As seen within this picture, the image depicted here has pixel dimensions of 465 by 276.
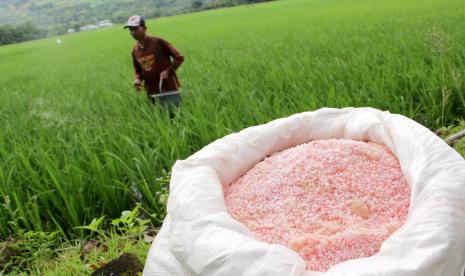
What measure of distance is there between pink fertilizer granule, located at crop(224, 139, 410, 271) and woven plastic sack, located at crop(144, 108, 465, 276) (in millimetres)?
62

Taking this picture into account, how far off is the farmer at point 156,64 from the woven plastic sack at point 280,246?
2.04 meters

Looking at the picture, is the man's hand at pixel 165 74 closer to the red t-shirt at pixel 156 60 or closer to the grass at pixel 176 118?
the red t-shirt at pixel 156 60

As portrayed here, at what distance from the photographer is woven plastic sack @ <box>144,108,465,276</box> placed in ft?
Result: 3.33

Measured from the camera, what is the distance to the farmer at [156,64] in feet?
11.7

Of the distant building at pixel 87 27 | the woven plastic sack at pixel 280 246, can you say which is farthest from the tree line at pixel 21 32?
the woven plastic sack at pixel 280 246

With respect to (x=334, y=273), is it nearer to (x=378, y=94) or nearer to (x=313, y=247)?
(x=313, y=247)

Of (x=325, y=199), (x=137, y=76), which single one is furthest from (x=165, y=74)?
(x=325, y=199)

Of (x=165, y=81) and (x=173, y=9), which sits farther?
(x=173, y=9)

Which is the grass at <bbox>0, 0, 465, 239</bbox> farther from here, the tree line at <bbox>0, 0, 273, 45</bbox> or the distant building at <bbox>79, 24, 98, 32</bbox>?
the distant building at <bbox>79, 24, 98, 32</bbox>

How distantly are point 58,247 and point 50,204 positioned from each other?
37cm

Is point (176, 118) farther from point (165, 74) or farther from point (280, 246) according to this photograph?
point (280, 246)

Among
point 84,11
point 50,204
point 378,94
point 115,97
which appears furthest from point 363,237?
point 84,11

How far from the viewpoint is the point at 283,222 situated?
1.30 metres

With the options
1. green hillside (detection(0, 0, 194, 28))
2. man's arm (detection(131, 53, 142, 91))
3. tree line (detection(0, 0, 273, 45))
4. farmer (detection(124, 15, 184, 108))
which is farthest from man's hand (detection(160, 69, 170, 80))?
tree line (detection(0, 0, 273, 45))
